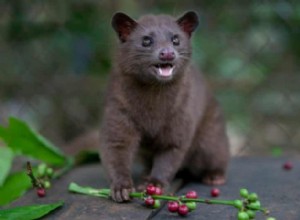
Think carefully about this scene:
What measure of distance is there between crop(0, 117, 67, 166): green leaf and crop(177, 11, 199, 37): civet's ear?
97cm

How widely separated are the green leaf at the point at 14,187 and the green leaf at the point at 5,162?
0.26ft

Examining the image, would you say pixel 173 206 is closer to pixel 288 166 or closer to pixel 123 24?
pixel 123 24

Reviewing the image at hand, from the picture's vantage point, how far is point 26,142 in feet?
12.3

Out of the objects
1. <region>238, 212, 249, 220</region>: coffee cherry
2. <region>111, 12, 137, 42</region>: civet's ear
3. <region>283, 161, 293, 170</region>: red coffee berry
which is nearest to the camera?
<region>238, 212, 249, 220</region>: coffee cherry

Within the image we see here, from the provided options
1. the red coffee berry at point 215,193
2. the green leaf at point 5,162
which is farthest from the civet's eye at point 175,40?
the green leaf at point 5,162

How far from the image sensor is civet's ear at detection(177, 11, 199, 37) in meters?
3.38

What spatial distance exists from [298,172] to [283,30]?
134cm

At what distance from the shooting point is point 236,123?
5.05 meters

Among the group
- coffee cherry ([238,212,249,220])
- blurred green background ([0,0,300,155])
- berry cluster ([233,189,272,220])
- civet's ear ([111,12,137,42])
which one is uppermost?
blurred green background ([0,0,300,155])

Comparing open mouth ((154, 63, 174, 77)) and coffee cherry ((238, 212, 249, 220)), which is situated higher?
open mouth ((154, 63, 174, 77))

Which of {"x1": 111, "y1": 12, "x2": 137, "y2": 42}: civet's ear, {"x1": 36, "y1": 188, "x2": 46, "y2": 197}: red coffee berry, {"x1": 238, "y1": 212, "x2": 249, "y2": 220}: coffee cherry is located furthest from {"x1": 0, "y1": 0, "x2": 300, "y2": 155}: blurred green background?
{"x1": 238, "y1": 212, "x2": 249, "y2": 220}: coffee cherry

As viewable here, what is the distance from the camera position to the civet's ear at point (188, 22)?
11.1ft

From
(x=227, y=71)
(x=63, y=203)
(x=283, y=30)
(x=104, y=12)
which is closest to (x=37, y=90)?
(x=104, y=12)

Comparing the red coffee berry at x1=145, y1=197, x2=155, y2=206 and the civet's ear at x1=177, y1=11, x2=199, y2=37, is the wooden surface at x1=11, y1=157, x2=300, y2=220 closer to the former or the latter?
the red coffee berry at x1=145, y1=197, x2=155, y2=206
